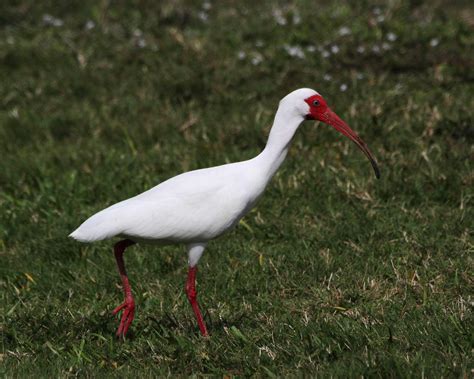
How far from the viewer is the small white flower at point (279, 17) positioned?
10.1 meters

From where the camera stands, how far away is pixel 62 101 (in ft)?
30.2

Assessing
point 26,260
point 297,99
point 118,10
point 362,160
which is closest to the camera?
point 297,99

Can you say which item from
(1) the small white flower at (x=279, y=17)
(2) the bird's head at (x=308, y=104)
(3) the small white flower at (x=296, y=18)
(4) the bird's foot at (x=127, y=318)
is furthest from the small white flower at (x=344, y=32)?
(4) the bird's foot at (x=127, y=318)

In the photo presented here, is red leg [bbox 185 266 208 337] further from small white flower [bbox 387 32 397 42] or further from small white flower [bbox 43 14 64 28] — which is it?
small white flower [bbox 43 14 64 28]

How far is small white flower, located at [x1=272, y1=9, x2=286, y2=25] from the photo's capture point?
10.1m

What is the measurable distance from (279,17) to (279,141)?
551cm

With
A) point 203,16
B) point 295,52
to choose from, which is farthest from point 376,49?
point 203,16

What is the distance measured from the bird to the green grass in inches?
20.0

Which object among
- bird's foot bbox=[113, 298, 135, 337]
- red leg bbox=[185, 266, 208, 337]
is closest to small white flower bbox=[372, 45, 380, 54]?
red leg bbox=[185, 266, 208, 337]

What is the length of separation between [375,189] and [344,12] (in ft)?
13.3

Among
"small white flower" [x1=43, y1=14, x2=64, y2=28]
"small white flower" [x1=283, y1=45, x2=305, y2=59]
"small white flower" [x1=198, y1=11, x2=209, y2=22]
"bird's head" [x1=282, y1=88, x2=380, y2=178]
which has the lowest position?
"small white flower" [x1=283, y1=45, x2=305, y2=59]

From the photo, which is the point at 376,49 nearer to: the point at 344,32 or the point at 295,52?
the point at 344,32

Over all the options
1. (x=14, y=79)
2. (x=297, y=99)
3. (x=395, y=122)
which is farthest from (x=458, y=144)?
(x=14, y=79)

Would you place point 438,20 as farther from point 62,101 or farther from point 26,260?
point 26,260
